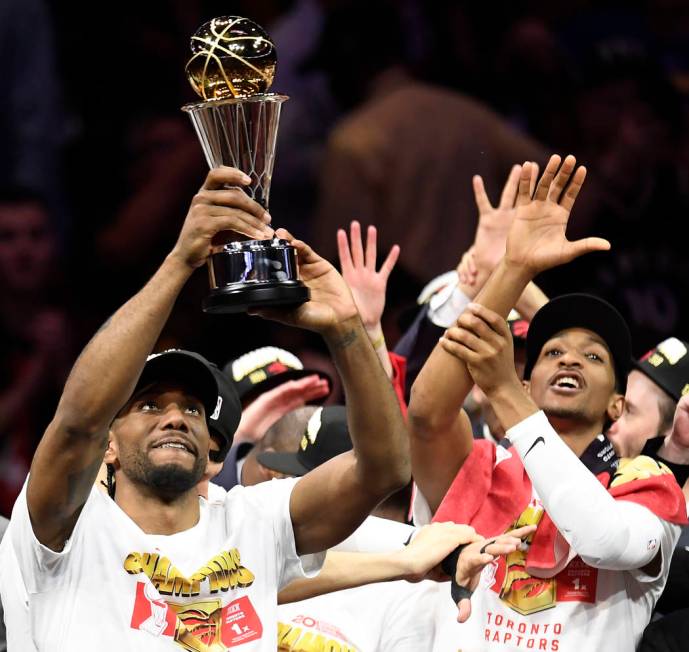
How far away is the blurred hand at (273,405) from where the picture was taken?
4.67 m

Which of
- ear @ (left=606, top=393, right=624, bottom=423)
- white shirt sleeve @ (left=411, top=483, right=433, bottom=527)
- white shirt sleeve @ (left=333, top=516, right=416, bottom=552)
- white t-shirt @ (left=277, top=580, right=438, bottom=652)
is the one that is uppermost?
ear @ (left=606, top=393, right=624, bottom=423)

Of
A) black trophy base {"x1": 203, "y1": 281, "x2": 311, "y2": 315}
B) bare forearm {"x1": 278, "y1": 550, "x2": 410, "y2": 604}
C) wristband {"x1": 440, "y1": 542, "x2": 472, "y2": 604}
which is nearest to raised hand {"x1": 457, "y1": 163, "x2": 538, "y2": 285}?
bare forearm {"x1": 278, "y1": 550, "x2": 410, "y2": 604}

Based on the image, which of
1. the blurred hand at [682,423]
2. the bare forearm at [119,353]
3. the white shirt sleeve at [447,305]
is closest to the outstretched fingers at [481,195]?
the white shirt sleeve at [447,305]

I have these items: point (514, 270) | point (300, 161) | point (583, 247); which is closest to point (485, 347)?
point (514, 270)

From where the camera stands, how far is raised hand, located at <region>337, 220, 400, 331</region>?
4.19 m

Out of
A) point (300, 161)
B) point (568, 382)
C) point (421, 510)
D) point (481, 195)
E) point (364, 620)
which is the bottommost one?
point (364, 620)

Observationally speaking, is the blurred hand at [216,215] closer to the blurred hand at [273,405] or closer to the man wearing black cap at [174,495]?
the man wearing black cap at [174,495]

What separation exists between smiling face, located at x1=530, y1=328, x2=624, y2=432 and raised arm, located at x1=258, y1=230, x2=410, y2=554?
730 millimetres

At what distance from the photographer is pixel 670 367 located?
415 cm

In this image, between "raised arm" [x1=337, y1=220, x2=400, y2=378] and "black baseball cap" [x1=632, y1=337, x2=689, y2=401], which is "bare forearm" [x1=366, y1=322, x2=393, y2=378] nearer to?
"raised arm" [x1=337, y1=220, x2=400, y2=378]

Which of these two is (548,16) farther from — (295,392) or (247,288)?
(247,288)

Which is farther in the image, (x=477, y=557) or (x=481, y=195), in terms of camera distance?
(x=481, y=195)

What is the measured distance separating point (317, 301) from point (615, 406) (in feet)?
3.46

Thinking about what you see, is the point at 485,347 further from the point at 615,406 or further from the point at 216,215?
the point at 216,215
